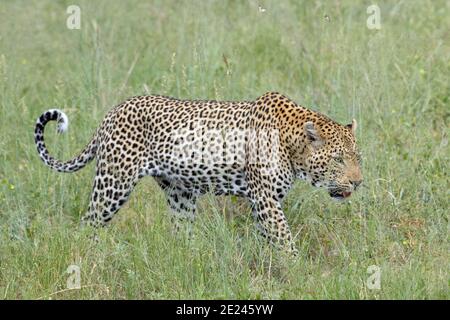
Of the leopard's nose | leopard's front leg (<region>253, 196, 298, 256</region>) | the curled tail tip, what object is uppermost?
the curled tail tip

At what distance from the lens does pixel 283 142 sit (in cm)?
830

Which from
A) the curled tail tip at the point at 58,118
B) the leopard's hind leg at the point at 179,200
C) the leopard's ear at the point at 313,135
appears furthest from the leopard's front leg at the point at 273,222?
the curled tail tip at the point at 58,118

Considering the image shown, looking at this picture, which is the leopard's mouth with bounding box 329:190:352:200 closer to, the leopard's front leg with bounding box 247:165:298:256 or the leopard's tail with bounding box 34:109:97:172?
the leopard's front leg with bounding box 247:165:298:256

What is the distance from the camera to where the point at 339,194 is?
816 cm

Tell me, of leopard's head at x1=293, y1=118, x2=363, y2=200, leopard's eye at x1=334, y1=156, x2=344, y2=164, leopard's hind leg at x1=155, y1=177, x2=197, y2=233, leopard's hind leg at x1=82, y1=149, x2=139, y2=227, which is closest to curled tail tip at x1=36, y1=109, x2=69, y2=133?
leopard's hind leg at x1=82, y1=149, x2=139, y2=227

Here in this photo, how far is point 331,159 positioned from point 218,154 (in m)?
0.92

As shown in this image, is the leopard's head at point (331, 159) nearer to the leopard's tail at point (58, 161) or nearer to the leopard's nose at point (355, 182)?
the leopard's nose at point (355, 182)

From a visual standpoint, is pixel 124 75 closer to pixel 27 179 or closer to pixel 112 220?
pixel 27 179

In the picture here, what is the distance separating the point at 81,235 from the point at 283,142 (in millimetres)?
1713

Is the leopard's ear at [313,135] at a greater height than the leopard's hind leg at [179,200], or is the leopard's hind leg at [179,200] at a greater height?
the leopard's ear at [313,135]

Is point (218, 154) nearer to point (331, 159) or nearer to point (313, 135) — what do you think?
point (313, 135)

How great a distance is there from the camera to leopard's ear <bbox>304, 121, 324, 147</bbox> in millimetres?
8141

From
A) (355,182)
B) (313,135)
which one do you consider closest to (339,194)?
(355,182)

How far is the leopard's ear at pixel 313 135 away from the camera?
8141 mm
